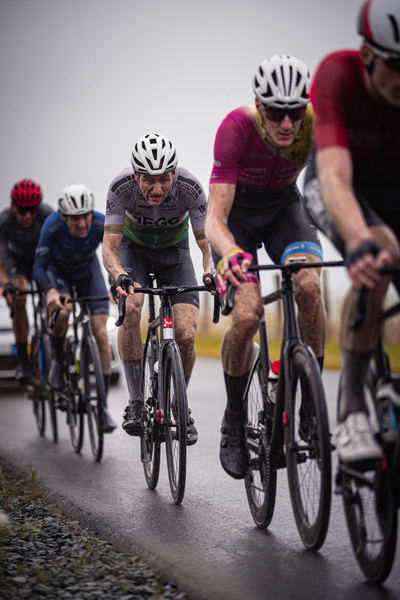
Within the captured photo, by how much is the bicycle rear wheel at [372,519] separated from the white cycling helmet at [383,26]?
1.61m

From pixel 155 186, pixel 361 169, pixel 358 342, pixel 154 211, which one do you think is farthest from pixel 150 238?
pixel 358 342

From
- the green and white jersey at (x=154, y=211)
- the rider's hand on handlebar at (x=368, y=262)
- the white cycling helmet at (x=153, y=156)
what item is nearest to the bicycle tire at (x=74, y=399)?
the green and white jersey at (x=154, y=211)

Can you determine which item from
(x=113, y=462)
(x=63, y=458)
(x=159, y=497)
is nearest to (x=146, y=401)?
(x=159, y=497)

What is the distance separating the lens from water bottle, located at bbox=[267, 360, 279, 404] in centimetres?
406

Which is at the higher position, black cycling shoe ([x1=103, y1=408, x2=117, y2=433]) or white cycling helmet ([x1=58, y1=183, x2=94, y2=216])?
white cycling helmet ([x1=58, y1=183, x2=94, y2=216])

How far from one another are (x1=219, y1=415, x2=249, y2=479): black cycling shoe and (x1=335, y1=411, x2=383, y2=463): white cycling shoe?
1356 millimetres

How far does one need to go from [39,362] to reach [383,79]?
6.65m

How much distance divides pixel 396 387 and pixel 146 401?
2.90 metres

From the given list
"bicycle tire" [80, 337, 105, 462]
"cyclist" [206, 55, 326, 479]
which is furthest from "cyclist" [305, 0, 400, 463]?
"bicycle tire" [80, 337, 105, 462]

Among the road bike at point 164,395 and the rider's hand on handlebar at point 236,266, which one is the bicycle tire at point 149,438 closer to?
the road bike at point 164,395

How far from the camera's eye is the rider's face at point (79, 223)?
23.6ft

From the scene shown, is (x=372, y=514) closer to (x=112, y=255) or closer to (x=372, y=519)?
(x=372, y=519)

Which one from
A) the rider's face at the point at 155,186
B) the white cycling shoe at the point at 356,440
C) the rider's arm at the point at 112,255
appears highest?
the rider's face at the point at 155,186

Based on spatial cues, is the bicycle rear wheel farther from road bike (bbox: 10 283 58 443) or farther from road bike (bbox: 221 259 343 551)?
road bike (bbox: 10 283 58 443)
